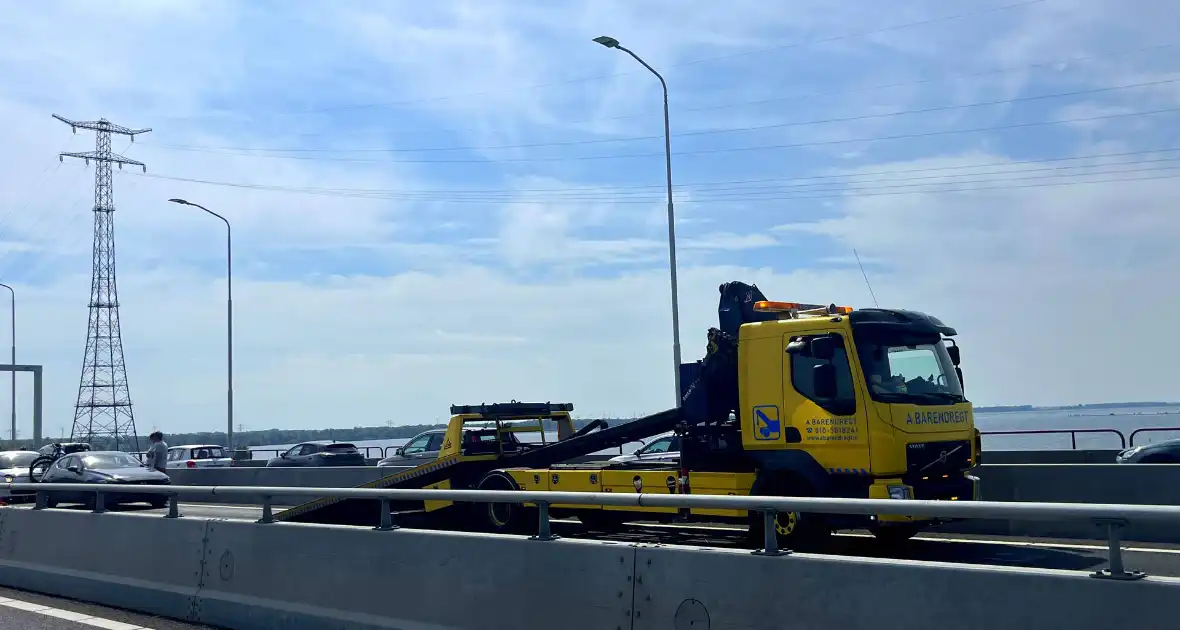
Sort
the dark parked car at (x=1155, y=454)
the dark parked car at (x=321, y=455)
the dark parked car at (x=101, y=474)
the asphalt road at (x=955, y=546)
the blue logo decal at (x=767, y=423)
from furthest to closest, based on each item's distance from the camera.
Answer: the dark parked car at (x=321, y=455)
the dark parked car at (x=101, y=474)
the dark parked car at (x=1155, y=454)
the blue logo decal at (x=767, y=423)
the asphalt road at (x=955, y=546)

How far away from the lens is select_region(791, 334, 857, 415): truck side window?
424 inches

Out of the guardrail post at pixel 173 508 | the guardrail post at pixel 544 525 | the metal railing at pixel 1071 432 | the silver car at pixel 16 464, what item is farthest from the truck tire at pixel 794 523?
the silver car at pixel 16 464

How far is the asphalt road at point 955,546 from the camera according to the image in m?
9.95

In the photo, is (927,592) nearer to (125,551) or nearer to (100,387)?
(125,551)

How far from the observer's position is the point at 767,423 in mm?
11359

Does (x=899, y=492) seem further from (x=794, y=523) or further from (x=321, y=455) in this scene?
(x=321, y=455)

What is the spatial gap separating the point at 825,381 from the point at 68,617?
7229 mm

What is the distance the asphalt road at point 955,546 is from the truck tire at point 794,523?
0.28 m

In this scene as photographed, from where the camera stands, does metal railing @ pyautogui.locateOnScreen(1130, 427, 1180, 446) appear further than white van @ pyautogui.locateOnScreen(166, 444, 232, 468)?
No

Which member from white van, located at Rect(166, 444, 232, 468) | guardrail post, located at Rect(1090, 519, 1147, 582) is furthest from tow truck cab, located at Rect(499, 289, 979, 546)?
white van, located at Rect(166, 444, 232, 468)

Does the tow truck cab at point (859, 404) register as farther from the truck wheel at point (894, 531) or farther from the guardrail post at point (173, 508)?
the guardrail post at point (173, 508)

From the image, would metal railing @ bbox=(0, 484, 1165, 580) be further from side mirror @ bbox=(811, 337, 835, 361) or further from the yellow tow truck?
side mirror @ bbox=(811, 337, 835, 361)

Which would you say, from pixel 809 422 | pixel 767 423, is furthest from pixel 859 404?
pixel 767 423

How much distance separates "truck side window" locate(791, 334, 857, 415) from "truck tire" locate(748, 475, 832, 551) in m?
0.85
